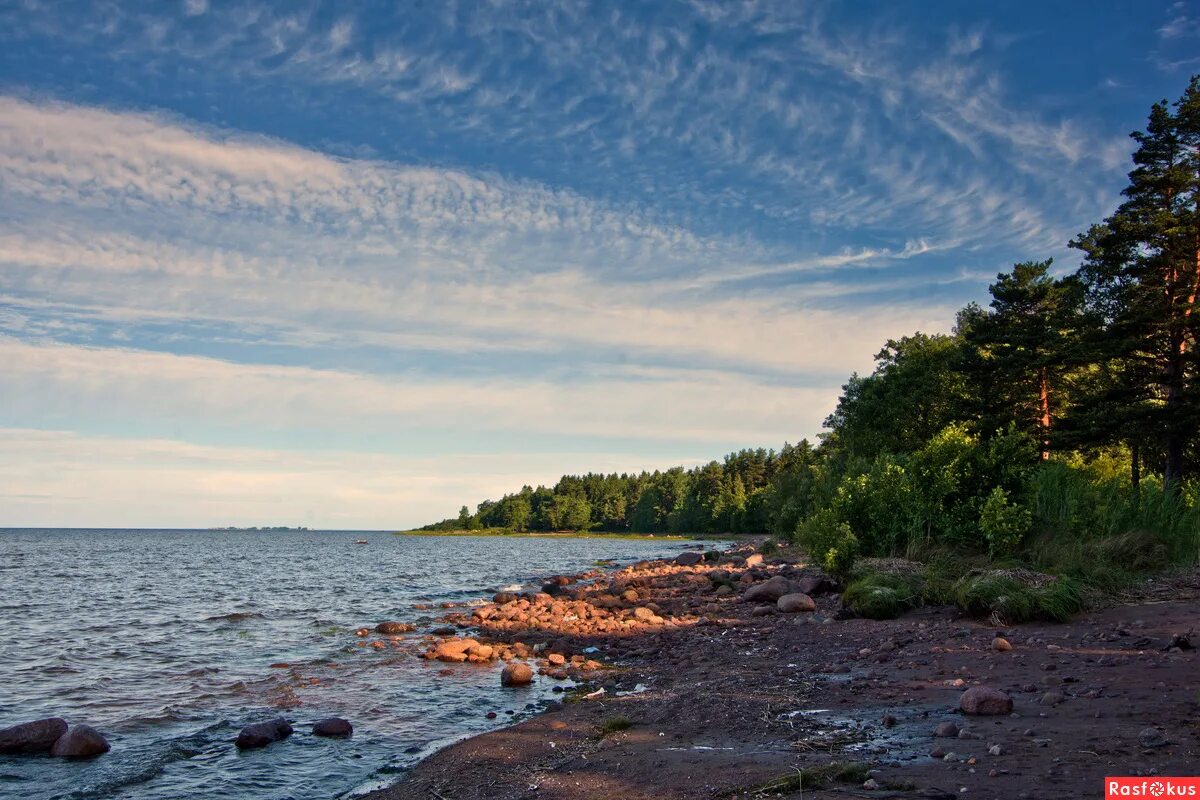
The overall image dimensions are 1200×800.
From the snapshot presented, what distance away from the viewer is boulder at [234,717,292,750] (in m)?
11.9

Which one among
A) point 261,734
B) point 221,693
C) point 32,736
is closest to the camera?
point 32,736

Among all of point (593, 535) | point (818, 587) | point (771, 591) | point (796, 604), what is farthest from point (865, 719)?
point (593, 535)

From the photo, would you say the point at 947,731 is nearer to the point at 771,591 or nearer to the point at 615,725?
the point at 615,725

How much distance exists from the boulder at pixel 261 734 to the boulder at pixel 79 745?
6.63 feet

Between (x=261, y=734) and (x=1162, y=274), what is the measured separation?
3070 centimetres

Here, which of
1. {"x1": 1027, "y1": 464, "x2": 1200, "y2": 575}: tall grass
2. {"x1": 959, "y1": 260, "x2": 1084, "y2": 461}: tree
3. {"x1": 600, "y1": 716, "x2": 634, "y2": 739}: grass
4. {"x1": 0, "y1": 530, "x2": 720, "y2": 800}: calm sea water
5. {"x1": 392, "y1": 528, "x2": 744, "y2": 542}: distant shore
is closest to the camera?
{"x1": 600, "y1": 716, "x2": 634, "y2": 739}: grass

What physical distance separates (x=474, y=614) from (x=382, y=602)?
30.8 ft

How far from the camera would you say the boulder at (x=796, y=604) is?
2034cm

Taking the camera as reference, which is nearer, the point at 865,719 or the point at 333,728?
the point at 865,719

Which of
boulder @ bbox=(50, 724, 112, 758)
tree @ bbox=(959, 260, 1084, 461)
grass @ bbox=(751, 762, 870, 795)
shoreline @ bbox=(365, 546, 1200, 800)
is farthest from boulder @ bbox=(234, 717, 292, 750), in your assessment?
tree @ bbox=(959, 260, 1084, 461)

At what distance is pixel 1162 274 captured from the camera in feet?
84.6

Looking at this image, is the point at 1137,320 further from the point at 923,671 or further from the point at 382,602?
the point at 382,602

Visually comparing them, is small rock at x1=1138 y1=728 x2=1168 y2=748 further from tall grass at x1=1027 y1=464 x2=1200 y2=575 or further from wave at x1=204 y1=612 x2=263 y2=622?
wave at x1=204 y1=612 x2=263 y2=622

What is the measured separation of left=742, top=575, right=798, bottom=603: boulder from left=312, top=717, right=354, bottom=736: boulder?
14336mm
